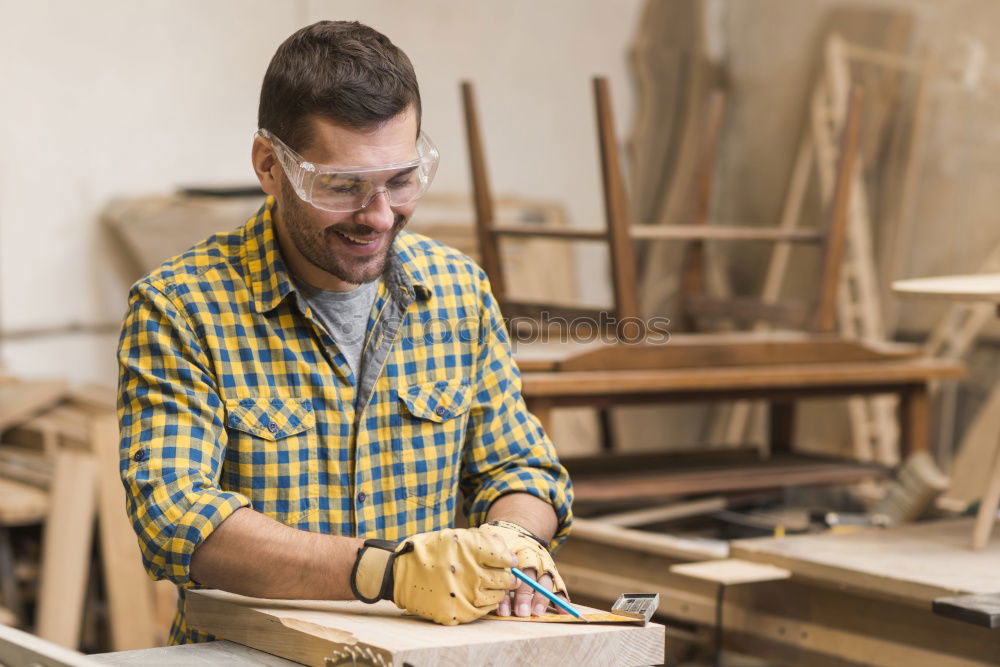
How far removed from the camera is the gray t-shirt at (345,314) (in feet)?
7.30

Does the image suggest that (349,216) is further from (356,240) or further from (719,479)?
(719,479)

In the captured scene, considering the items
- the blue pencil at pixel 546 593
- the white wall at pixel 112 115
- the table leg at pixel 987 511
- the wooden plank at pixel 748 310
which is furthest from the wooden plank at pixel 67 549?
the table leg at pixel 987 511

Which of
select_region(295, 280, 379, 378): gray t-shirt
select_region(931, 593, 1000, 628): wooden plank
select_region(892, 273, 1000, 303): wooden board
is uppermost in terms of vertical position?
select_region(295, 280, 379, 378): gray t-shirt

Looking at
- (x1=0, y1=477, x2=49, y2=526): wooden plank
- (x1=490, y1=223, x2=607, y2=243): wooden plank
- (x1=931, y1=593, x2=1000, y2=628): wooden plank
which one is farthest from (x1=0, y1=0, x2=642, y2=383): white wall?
(x1=931, y1=593, x2=1000, y2=628): wooden plank

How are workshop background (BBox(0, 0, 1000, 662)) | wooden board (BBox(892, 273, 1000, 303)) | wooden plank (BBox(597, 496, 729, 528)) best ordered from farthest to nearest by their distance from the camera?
workshop background (BBox(0, 0, 1000, 662)) → wooden plank (BBox(597, 496, 729, 528)) → wooden board (BBox(892, 273, 1000, 303))

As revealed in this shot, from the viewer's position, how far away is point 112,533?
168 inches

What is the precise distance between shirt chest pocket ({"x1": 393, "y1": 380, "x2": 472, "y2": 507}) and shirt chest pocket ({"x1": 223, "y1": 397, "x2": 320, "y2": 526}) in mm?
171

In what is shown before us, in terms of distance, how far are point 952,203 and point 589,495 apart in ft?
8.58

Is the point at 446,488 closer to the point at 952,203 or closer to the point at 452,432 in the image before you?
the point at 452,432

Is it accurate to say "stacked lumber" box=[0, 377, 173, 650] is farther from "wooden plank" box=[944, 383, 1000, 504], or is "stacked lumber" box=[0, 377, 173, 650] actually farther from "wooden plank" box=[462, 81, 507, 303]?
"wooden plank" box=[944, 383, 1000, 504]

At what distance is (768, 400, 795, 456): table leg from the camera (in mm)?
4660

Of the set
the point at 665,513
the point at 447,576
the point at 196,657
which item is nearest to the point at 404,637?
the point at 447,576

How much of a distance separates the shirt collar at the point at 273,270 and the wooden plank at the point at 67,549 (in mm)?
2235

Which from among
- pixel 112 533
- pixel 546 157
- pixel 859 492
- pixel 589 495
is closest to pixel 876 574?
pixel 589 495
